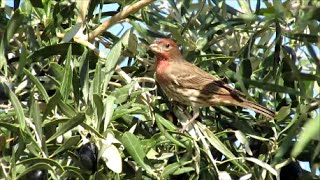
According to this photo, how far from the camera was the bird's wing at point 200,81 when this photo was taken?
610 cm

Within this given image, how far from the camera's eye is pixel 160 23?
19.5 feet

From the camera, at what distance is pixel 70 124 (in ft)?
14.9

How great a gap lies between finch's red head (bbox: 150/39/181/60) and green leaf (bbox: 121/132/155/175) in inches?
64.8

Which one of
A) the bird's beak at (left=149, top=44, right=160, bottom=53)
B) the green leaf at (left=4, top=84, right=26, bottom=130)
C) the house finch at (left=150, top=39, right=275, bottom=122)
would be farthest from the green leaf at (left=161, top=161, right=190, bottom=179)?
the bird's beak at (left=149, top=44, right=160, bottom=53)

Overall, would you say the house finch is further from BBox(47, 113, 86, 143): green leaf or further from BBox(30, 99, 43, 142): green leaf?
BBox(30, 99, 43, 142): green leaf

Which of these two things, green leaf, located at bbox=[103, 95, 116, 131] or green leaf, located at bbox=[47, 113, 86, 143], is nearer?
green leaf, located at bbox=[47, 113, 86, 143]

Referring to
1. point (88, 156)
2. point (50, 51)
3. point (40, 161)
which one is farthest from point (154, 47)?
point (40, 161)

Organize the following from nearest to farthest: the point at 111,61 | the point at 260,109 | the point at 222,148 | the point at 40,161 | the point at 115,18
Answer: the point at 40,161
the point at 222,148
the point at 111,61
the point at 260,109
the point at 115,18

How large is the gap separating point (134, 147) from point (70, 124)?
389mm

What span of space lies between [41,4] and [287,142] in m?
2.29

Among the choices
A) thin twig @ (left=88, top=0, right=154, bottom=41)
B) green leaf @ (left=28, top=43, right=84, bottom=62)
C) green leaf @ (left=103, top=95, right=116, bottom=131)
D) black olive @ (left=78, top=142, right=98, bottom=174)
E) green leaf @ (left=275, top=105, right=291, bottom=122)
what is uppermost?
thin twig @ (left=88, top=0, right=154, bottom=41)

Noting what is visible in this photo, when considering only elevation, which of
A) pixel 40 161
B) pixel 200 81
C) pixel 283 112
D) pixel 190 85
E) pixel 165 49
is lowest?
pixel 190 85

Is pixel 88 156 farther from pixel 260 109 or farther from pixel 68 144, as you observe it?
pixel 260 109

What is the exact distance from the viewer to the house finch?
598cm
